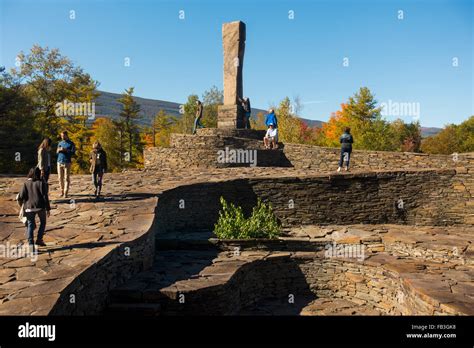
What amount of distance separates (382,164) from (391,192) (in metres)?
3.36

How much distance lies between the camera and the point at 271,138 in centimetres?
1880

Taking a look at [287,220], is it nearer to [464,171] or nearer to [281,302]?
[281,302]

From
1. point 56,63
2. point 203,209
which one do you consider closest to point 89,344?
point 203,209

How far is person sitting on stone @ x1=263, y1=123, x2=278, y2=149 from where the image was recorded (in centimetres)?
1869

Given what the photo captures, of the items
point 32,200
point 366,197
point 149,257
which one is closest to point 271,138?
point 366,197

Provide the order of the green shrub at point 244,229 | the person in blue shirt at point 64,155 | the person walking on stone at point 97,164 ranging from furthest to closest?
the green shrub at point 244,229, the person walking on stone at point 97,164, the person in blue shirt at point 64,155

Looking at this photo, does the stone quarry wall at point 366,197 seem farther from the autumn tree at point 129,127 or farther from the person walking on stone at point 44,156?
the autumn tree at point 129,127

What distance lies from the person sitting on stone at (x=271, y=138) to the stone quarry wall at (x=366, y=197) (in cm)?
601

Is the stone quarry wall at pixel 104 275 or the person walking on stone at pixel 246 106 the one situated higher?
the person walking on stone at pixel 246 106

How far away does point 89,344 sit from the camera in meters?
4.17

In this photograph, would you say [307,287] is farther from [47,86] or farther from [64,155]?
[47,86]

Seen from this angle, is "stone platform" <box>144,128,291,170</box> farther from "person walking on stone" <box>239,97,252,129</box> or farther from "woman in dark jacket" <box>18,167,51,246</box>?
"woman in dark jacket" <box>18,167,51,246</box>

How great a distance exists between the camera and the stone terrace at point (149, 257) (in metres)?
5.17

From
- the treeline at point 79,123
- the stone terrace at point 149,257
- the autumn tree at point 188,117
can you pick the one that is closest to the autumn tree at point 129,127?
the treeline at point 79,123
